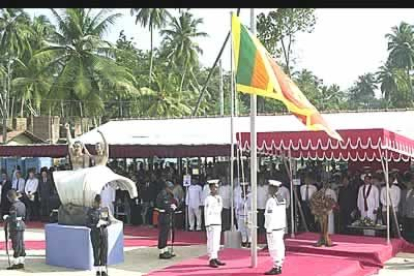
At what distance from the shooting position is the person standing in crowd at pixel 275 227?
992cm

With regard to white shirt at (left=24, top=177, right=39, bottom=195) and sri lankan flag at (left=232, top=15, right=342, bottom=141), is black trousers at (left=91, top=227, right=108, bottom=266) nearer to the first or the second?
sri lankan flag at (left=232, top=15, right=342, bottom=141)

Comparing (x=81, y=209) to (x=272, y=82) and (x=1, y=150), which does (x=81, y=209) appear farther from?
(x=1, y=150)

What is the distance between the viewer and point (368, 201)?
44.5ft

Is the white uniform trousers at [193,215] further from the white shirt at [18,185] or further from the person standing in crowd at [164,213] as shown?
the white shirt at [18,185]

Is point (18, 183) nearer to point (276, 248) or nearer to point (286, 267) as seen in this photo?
point (286, 267)

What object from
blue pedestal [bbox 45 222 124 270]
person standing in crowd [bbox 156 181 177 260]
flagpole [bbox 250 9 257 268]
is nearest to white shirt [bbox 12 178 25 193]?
blue pedestal [bbox 45 222 124 270]

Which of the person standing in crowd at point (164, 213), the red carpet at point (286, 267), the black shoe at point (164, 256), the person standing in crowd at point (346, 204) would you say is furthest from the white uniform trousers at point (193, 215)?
the red carpet at point (286, 267)

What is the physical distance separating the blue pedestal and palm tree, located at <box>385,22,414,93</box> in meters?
55.6

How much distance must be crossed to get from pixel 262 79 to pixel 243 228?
170 inches

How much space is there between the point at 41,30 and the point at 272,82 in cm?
3179

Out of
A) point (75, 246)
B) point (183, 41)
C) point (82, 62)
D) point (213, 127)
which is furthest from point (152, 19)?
point (75, 246)

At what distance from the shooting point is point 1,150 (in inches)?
830

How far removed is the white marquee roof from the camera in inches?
624
